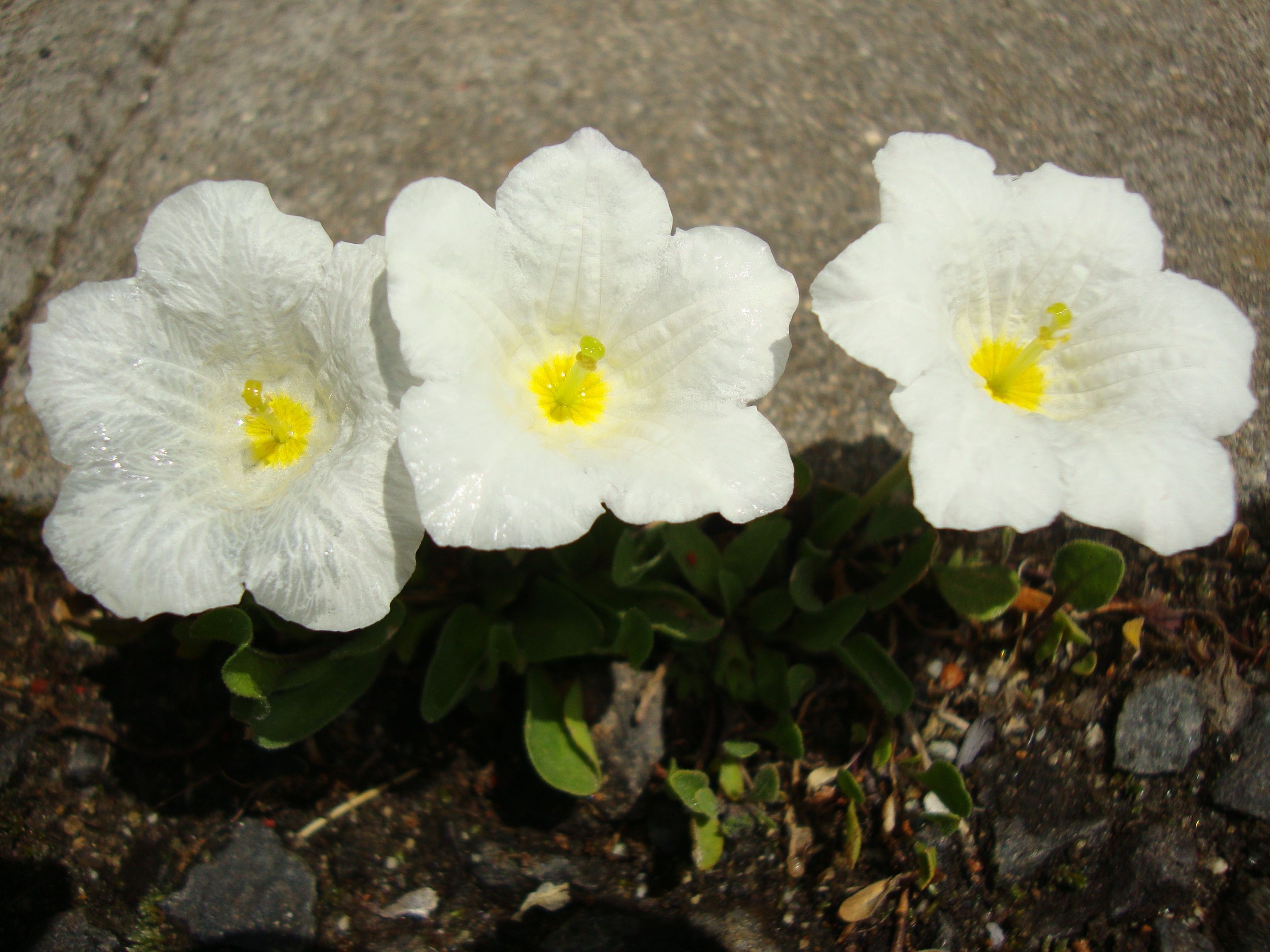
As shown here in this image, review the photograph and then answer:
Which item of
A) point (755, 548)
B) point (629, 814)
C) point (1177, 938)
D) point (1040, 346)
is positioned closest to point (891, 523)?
point (755, 548)

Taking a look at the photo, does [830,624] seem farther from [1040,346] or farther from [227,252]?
[227,252]

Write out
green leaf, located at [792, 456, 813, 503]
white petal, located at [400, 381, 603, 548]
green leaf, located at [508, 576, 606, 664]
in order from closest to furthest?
white petal, located at [400, 381, 603, 548] → green leaf, located at [508, 576, 606, 664] → green leaf, located at [792, 456, 813, 503]

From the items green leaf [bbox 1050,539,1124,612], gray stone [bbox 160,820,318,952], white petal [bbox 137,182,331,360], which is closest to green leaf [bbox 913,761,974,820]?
green leaf [bbox 1050,539,1124,612]

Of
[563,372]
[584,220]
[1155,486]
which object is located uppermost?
[584,220]

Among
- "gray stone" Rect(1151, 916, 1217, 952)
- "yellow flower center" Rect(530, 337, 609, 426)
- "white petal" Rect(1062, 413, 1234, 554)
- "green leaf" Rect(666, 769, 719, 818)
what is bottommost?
"gray stone" Rect(1151, 916, 1217, 952)

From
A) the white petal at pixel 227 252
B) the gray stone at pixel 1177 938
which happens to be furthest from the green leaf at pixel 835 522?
the white petal at pixel 227 252

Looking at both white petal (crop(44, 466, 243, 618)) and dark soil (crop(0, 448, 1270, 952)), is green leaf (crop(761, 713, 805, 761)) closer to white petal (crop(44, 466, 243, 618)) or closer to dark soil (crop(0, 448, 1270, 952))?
dark soil (crop(0, 448, 1270, 952))

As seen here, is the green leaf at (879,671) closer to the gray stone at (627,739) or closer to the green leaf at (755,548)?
the green leaf at (755,548)
